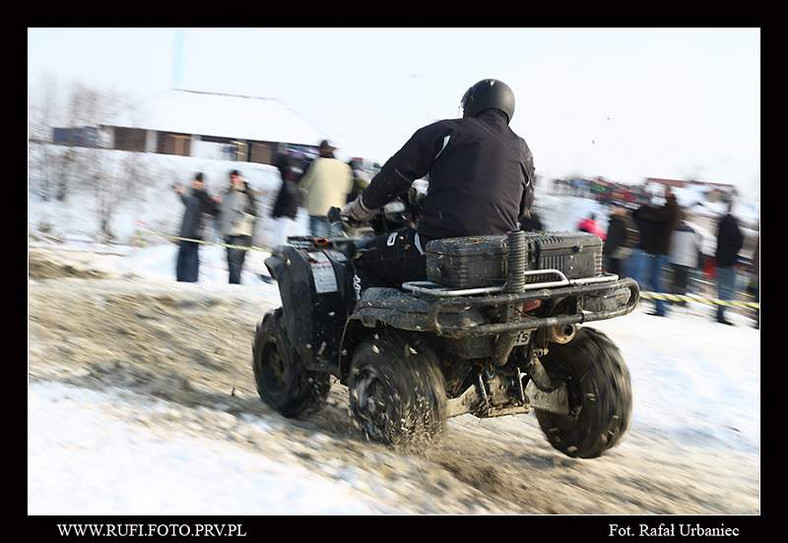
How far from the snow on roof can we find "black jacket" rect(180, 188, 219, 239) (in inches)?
739

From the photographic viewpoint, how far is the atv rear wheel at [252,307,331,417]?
17.3 ft

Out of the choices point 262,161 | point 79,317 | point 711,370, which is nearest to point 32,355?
point 79,317

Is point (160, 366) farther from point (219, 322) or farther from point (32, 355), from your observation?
point (219, 322)

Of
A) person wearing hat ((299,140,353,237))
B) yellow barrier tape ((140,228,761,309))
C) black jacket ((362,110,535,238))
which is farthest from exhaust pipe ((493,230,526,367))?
person wearing hat ((299,140,353,237))

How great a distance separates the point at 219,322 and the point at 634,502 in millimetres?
4711

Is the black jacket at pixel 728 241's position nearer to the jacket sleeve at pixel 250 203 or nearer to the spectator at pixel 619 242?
the spectator at pixel 619 242

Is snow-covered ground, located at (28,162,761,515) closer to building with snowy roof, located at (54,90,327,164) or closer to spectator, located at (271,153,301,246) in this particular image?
spectator, located at (271,153,301,246)

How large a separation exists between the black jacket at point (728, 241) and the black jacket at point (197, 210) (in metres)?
6.58

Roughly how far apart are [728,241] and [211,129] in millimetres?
26093

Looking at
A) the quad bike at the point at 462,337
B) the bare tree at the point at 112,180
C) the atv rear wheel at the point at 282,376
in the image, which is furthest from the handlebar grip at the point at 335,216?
the bare tree at the point at 112,180

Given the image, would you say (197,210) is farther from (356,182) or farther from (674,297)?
(674,297)

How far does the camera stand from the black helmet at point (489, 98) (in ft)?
15.1

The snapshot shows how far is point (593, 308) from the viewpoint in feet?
14.2

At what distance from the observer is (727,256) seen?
34.5 feet
